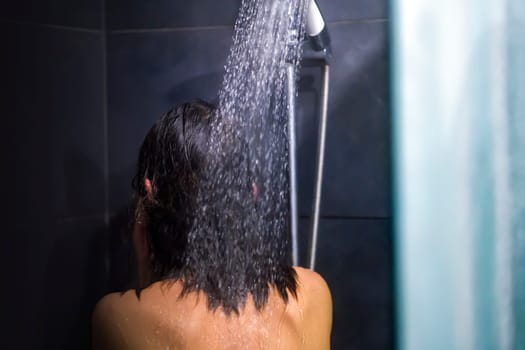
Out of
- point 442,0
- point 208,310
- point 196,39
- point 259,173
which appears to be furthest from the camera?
point 196,39

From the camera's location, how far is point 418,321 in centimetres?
50

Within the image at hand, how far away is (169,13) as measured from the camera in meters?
1.10

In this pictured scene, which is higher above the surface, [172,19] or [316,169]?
[172,19]

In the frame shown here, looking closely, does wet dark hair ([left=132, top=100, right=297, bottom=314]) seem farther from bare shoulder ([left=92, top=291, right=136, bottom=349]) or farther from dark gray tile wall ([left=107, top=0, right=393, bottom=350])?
dark gray tile wall ([left=107, top=0, right=393, bottom=350])

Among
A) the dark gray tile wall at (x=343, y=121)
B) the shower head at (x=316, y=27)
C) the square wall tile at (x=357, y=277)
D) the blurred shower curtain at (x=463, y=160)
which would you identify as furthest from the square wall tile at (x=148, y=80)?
the blurred shower curtain at (x=463, y=160)

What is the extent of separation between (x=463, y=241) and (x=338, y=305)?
0.58 metres

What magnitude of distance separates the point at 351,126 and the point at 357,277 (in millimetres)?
279

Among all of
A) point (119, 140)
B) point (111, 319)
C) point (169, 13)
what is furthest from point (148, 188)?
point (169, 13)

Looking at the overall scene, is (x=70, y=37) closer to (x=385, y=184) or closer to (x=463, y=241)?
(x=385, y=184)

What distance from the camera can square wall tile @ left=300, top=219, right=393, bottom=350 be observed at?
1022mm

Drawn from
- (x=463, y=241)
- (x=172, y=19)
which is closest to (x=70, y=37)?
(x=172, y=19)

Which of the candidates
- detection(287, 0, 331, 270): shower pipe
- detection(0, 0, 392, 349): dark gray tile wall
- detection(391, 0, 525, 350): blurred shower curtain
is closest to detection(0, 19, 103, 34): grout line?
detection(0, 0, 392, 349): dark gray tile wall

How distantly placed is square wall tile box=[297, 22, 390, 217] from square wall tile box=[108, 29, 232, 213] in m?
0.20

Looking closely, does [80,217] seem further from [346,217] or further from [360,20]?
[360,20]
